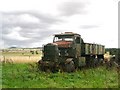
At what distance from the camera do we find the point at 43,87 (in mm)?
13148

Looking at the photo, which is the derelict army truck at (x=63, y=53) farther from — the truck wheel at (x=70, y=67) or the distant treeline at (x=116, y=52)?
the distant treeline at (x=116, y=52)

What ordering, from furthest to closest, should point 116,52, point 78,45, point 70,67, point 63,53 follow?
point 116,52 < point 78,45 < point 63,53 < point 70,67

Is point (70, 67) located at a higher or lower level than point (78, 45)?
lower

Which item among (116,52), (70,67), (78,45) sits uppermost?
(78,45)

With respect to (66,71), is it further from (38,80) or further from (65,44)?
(38,80)

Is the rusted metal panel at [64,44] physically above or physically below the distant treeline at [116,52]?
above

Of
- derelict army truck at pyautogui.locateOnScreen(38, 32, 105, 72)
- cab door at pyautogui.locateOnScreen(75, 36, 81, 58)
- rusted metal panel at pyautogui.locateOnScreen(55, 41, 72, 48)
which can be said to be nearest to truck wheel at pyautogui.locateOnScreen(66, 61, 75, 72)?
derelict army truck at pyautogui.locateOnScreen(38, 32, 105, 72)

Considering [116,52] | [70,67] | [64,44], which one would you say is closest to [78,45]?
[64,44]

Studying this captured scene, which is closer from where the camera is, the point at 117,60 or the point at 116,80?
the point at 116,80

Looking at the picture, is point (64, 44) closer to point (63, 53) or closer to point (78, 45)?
point (63, 53)

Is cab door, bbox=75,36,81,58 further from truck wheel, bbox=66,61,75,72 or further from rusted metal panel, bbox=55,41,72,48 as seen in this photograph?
truck wheel, bbox=66,61,75,72

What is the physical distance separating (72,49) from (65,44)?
2.02 feet

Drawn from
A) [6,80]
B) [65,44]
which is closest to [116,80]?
[6,80]

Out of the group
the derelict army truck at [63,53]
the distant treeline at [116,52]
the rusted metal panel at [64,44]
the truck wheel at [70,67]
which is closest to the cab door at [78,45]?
the derelict army truck at [63,53]
